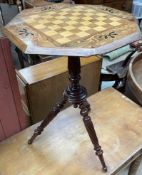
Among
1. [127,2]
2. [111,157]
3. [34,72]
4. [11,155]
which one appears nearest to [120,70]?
[34,72]

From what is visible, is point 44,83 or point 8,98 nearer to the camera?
point 8,98

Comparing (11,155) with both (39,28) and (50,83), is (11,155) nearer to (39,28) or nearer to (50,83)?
(50,83)

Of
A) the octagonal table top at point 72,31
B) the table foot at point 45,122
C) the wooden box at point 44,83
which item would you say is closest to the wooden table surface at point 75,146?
the table foot at point 45,122

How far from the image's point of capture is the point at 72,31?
658 mm

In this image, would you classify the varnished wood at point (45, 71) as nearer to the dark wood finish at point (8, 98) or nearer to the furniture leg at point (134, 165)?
the dark wood finish at point (8, 98)

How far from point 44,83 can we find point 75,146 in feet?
1.25

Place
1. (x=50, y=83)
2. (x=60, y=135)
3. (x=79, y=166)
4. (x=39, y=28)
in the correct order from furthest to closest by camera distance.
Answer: (x=50, y=83) < (x=60, y=135) < (x=79, y=166) < (x=39, y=28)

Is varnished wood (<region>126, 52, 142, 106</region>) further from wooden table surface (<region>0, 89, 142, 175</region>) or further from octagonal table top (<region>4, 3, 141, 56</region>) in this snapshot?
octagonal table top (<region>4, 3, 141, 56</region>)

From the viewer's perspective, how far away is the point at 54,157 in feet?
3.03

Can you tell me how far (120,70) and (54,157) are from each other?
916 mm

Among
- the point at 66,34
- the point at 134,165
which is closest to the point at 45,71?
the point at 66,34

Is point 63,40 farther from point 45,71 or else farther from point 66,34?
point 45,71

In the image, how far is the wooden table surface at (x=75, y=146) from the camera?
88 cm

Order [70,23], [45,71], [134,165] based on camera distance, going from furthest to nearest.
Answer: [45,71] → [134,165] → [70,23]
